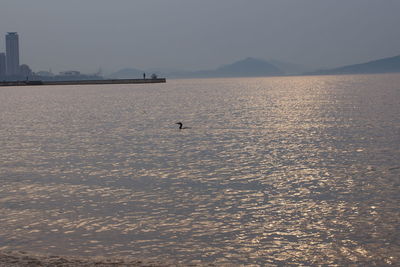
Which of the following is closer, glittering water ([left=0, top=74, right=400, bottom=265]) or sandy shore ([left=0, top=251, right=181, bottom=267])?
sandy shore ([left=0, top=251, right=181, bottom=267])

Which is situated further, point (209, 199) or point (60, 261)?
point (209, 199)

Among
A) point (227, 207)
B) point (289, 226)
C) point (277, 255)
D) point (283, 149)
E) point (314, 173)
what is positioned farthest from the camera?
point (283, 149)

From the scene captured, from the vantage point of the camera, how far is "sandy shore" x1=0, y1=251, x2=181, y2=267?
11453mm

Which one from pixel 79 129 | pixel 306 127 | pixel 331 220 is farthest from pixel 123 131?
pixel 331 220

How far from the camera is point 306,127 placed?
45.2 metres

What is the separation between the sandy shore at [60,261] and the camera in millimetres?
11453

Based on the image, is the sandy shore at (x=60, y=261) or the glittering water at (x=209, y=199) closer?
the sandy shore at (x=60, y=261)

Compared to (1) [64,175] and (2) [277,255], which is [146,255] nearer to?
(2) [277,255]

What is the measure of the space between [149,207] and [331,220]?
6.24m

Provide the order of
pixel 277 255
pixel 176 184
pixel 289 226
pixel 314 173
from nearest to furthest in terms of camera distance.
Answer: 1. pixel 277 255
2. pixel 289 226
3. pixel 176 184
4. pixel 314 173

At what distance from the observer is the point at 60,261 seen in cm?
1181

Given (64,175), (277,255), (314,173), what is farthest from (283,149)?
(277,255)

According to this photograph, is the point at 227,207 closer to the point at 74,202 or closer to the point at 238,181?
the point at 238,181

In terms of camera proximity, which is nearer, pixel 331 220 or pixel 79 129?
pixel 331 220
